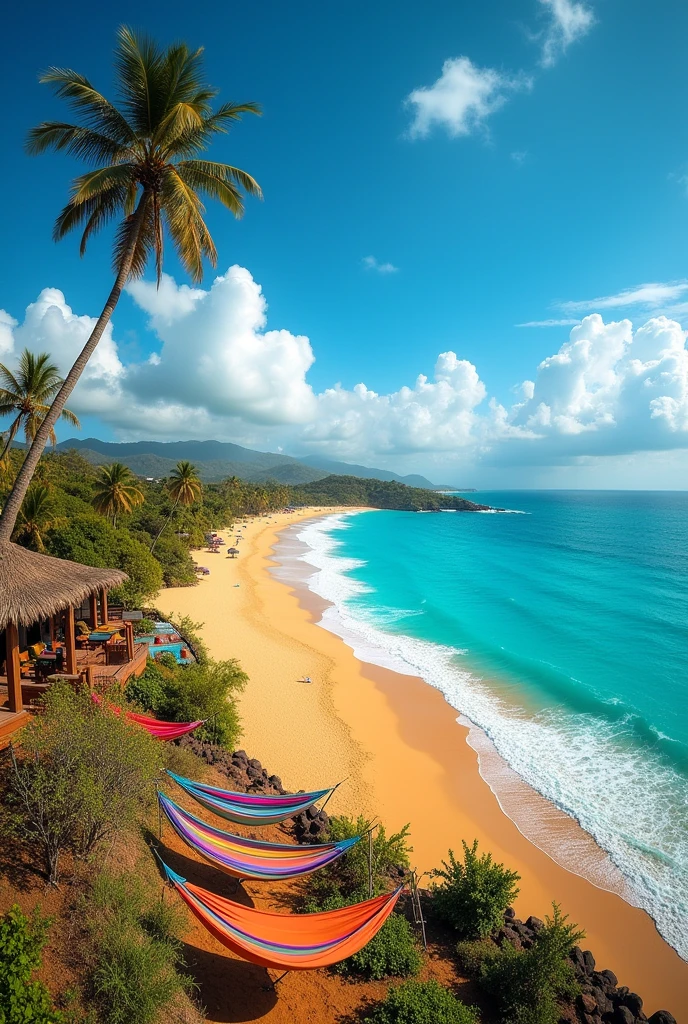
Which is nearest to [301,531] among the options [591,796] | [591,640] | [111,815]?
[591,640]

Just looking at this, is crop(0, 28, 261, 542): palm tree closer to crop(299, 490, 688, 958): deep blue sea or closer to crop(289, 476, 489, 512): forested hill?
crop(299, 490, 688, 958): deep blue sea

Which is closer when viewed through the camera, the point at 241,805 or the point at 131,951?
the point at 131,951

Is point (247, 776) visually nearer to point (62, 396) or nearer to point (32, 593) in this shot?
point (32, 593)

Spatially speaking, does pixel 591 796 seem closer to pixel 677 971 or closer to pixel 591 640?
pixel 677 971

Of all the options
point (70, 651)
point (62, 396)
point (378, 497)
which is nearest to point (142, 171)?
point (62, 396)

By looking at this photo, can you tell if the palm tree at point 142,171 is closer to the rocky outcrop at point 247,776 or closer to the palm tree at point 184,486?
the rocky outcrop at point 247,776

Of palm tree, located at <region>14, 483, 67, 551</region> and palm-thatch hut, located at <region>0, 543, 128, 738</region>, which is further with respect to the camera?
palm tree, located at <region>14, 483, 67, 551</region>

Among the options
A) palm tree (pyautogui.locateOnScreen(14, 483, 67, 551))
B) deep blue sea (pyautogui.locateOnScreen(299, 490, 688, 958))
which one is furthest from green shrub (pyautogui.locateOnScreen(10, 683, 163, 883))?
palm tree (pyautogui.locateOnScreen(14, 483, 67, 551))
